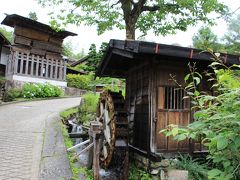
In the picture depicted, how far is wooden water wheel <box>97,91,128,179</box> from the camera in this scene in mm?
7961

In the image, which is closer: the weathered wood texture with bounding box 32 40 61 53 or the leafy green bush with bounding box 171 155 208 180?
the leafy green bush with bounding box 171 155 208 180

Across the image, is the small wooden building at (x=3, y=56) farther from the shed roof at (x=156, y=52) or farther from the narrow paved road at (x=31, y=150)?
the shed roof at (x=156, y=52)

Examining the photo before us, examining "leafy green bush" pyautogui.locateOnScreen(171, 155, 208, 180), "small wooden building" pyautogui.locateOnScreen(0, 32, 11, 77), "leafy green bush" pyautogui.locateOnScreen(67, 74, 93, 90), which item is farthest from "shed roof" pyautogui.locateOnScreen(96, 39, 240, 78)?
"leafy green bush" pyautogui.locateOnScreen(67, 74, 93, 90)

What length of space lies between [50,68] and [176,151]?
21.8 meters

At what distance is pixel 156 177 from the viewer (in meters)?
6.78

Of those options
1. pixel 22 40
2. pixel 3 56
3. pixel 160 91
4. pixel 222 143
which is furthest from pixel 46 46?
pixel 222 143

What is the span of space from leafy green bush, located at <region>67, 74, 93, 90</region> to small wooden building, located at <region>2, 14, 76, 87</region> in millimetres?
3054

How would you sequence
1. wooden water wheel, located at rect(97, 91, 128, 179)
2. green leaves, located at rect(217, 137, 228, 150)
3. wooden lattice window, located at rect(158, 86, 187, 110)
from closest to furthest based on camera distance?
1. green leaves, located at rect(217, 137, 228, 150)
2. wooden lattice window, located at rect(158, 86, 187, 110)
3. wooden water wheel, located at rect(97, 91, 128, 179)

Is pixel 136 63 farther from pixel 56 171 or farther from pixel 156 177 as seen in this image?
pixel 56 171

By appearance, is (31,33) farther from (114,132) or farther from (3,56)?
(114,132)

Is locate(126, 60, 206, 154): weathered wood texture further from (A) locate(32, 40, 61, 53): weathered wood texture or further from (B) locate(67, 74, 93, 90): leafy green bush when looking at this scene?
(B) locate(67, 74, 93, 90): leafy green bush

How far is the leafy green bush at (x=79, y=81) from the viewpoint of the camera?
31.2 meters

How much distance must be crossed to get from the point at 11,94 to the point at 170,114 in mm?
17744

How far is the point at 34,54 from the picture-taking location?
2617 cm
